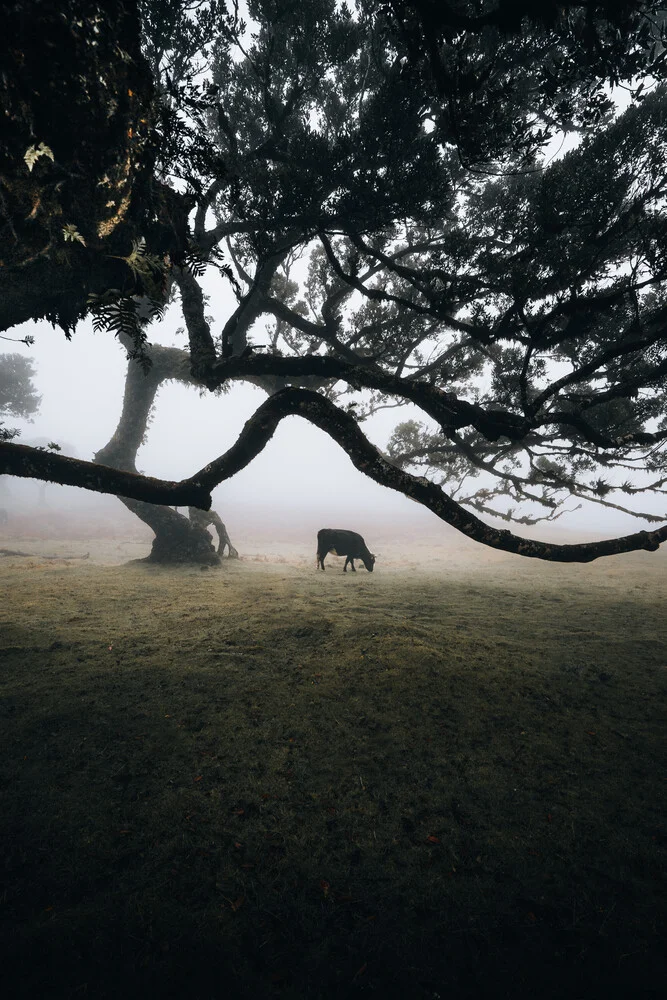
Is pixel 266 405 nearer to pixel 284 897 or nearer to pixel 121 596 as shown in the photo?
pixel 121 596

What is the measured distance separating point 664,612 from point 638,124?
997 cm

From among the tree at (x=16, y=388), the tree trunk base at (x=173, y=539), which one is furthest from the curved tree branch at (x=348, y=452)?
the tree at (x=16, y=388)

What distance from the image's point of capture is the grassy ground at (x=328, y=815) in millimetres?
2045

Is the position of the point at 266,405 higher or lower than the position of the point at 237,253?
lower

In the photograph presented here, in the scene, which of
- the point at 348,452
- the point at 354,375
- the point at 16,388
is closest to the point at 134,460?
the point at 354,375

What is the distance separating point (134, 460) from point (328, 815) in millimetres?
16882

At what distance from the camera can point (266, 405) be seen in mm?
6793

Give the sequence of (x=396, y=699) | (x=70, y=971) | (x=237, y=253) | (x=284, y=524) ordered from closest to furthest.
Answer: (x=70, y=971)
(x=396, y=699)
(x=237, y=253)
(x=284, y=524)

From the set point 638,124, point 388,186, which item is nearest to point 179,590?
point 388,186

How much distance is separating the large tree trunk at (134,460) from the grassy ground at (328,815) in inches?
365

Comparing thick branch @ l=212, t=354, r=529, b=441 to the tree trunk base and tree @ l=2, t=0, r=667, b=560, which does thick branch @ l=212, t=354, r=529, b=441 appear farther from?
the tree trunk base

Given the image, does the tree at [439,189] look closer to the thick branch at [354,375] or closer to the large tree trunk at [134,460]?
the thick branch at [354,375]

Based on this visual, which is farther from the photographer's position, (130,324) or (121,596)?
(121,596)

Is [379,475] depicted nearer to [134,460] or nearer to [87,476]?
[87,476]
